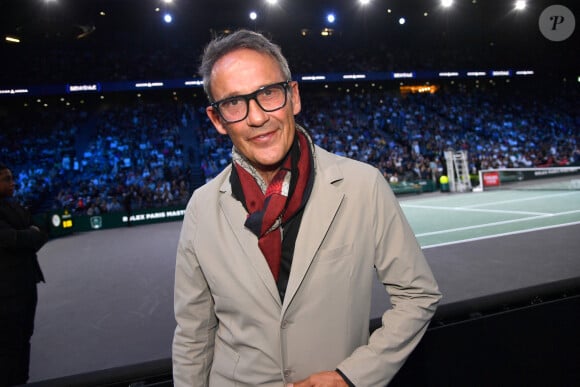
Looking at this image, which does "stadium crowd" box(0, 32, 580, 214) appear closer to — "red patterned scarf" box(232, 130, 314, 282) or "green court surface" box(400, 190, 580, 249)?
"green court surface" box(400, 190, 580, 249)

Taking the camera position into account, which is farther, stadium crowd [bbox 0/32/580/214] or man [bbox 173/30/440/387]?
stadium crowd [bbox 0/32/580/214]

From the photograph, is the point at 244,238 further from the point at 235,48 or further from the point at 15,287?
the point at 15,287

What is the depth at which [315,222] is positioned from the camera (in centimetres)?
156

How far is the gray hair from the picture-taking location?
1.60 meters

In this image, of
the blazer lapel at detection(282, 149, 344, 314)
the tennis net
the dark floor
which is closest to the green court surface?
the dark floor

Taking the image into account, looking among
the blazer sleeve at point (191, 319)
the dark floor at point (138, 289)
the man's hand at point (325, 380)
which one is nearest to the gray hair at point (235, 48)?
the blazer sleeve at point (191, 319)

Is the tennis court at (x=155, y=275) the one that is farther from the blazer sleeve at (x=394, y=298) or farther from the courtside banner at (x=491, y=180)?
the courtside banner at (x=491, y=180)

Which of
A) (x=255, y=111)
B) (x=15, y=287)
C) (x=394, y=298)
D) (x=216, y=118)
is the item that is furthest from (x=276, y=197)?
(x=15, y=287)

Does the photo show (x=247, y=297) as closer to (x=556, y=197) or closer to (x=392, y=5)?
(x=556, y=197)

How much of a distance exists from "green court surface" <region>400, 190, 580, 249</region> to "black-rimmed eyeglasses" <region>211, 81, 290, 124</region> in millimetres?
7955

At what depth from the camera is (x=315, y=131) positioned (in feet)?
97.1

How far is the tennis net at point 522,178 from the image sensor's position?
68.0 feet

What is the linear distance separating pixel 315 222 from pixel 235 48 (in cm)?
80

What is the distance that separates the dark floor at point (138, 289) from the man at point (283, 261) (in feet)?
7.87
